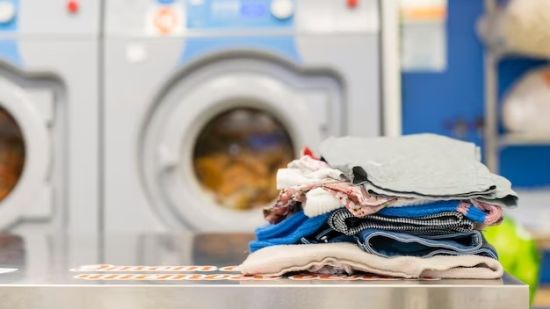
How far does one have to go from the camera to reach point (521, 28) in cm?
255

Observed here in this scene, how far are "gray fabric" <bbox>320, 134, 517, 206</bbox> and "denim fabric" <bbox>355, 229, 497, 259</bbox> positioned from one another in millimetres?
42

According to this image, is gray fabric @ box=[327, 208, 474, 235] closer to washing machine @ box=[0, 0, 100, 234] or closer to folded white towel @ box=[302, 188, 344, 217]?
folded white towel @ box=[302, 188, 344, 217]

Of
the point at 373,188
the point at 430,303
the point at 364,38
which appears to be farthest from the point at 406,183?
the point at 364,38

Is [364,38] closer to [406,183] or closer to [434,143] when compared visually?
[434,143]

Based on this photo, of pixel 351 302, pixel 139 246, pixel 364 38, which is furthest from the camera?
pixel 364 38

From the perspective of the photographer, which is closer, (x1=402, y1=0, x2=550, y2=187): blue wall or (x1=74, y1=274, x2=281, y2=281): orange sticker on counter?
(x1=74, y1=274, x2=281, y2=281): orange sticker on counter

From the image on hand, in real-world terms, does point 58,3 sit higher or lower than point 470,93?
higher

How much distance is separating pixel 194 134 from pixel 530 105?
4.46 feet

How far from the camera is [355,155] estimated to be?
86 centimetres

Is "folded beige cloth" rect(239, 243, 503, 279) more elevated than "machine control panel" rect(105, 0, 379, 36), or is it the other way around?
"machine control panel" rect(105, 0, 379, 36)

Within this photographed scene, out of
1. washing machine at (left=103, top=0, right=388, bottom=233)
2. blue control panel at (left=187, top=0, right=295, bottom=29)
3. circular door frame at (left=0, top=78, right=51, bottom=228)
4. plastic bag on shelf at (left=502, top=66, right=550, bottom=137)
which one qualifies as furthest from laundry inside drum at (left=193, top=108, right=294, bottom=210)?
plastic bag on shelf at (left=502, top=66, right=550, bottom=137)

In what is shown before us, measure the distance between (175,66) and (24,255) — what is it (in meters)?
1.23

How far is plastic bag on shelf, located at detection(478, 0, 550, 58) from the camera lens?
2496 mm

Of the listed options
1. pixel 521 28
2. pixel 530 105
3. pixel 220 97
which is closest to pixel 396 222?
pixel 220 97
